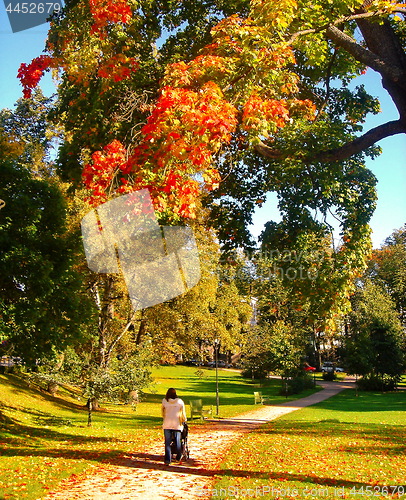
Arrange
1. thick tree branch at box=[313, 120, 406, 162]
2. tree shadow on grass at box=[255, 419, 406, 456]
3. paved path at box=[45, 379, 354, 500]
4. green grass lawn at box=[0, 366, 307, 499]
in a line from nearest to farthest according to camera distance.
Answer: paved path at box=[45, 379, 354, 500]
green grass lawn at box=[0, 366, 307, 499]
thick tree branch at box=[313, 120, 406, 162]
tree shadow on grass at box=[255, 419, 406, 456]

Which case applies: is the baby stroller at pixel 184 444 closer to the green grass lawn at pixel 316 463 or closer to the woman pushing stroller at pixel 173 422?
the woman pushing stroller at pixel 173 422

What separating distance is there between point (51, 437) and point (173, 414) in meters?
5.76

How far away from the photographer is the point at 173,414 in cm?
980

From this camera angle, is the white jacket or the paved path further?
the white jacket

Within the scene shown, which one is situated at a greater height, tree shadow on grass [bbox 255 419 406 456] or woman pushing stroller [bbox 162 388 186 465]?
woman pushing stroller [bbox 162 388 186 465]

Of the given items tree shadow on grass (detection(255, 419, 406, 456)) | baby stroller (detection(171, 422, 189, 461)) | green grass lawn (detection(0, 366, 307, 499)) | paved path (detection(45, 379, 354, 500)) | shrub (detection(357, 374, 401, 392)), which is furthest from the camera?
shrub (detection(357, 374, 401, 392))

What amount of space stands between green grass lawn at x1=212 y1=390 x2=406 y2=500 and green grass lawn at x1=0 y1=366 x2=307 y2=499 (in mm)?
2884

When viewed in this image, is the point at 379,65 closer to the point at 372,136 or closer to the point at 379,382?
the point at 372,136

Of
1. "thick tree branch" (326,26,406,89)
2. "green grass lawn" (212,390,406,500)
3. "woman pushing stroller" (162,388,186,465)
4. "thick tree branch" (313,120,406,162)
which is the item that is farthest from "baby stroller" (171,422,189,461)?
"thick tree branch" (326,26,406,89)

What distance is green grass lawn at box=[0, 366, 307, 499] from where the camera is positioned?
27.9ft

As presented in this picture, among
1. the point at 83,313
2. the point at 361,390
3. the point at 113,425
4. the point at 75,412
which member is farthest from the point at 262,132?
the point at 361,390

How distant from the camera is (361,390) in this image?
4159cm

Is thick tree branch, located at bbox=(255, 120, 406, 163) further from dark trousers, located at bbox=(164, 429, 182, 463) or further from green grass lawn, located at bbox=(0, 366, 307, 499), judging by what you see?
green grass lawn, located at bbox=(0, 366, 307, 499)

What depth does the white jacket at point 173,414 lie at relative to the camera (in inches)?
384
